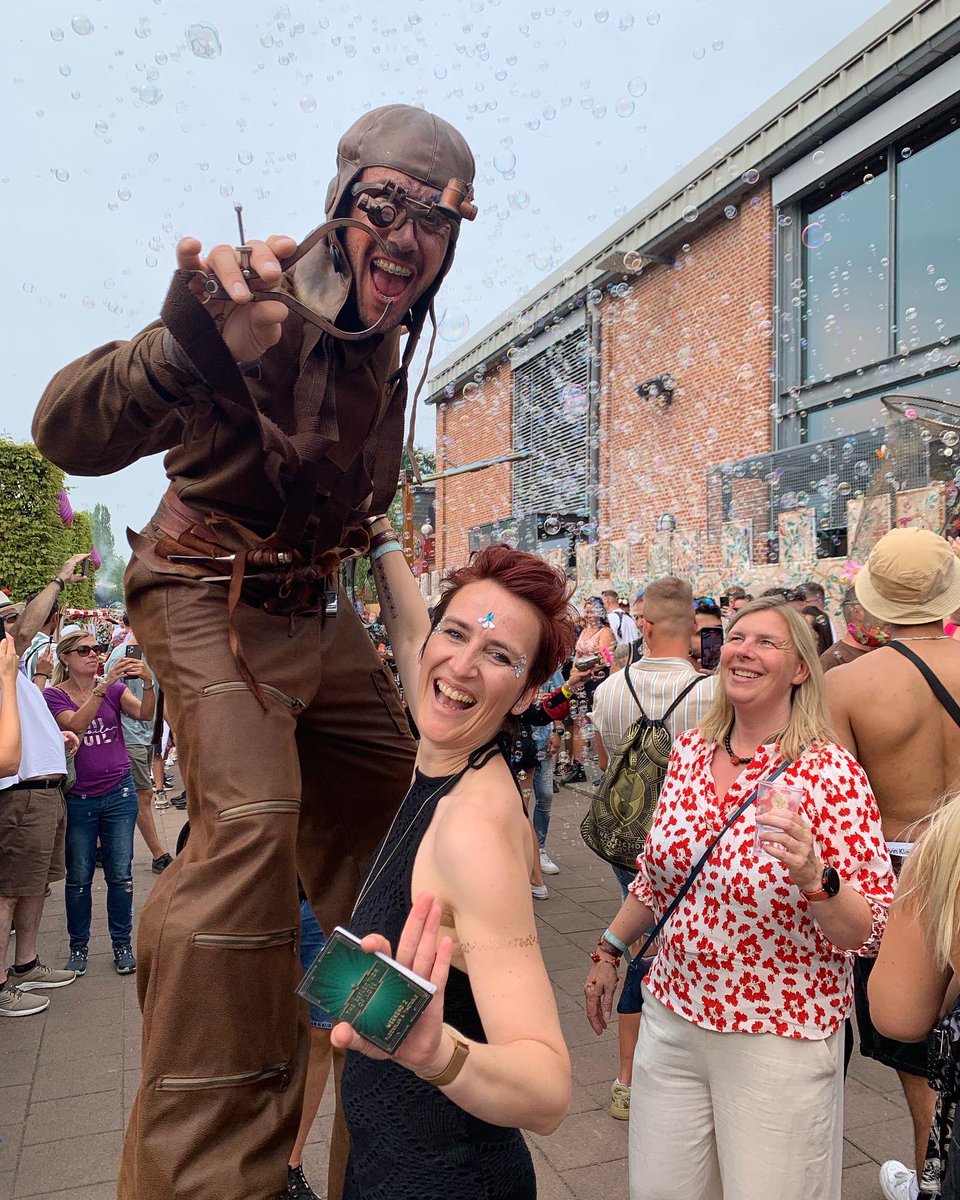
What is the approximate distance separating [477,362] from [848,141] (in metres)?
8.27

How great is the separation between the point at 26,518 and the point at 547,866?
1651cm

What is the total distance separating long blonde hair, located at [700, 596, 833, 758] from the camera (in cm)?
253

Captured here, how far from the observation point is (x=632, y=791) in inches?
150

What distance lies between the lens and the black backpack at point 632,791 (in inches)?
149

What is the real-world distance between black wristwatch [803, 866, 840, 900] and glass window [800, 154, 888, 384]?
10.6 meters

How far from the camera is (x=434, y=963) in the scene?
3.62 feet

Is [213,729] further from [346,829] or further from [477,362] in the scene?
[477,362]

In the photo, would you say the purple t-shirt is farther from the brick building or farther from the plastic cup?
the brick building

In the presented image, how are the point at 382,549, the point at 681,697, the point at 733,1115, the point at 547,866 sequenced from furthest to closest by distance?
the point at 547,866 < the point at 681,697 < the point at 382,549 < the point at 733,1115

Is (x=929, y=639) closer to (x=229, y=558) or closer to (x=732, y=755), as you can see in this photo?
(x=732, y=755)

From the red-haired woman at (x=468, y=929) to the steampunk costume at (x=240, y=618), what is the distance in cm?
20

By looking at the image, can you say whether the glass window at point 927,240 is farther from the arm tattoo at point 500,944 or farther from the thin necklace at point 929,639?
the arm tattoo at point 500,944

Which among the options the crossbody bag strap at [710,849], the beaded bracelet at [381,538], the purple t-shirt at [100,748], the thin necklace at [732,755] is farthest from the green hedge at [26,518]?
the crossbody bag strap at [710,849]

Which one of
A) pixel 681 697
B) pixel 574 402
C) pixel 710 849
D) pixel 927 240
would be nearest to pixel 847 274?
pixel 927 240
